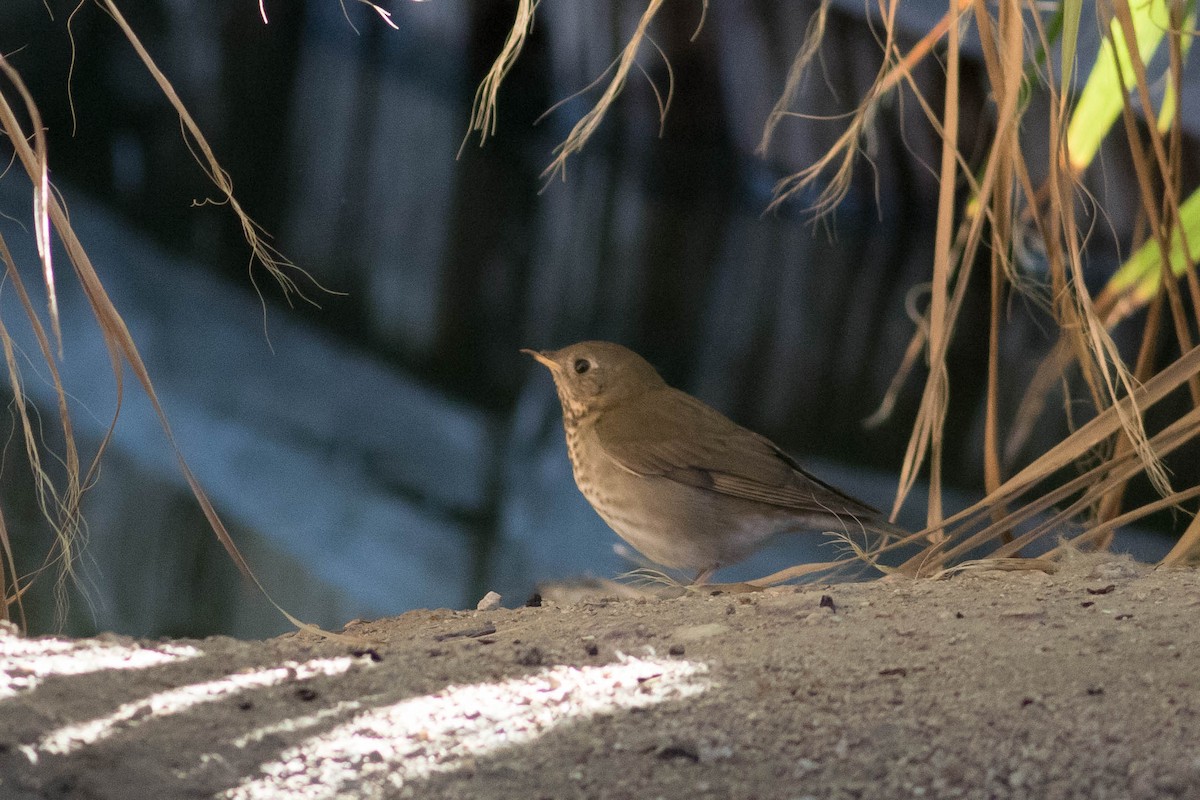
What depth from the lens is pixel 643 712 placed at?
1.22 metres

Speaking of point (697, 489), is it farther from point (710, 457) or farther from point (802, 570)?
point (802, 570)

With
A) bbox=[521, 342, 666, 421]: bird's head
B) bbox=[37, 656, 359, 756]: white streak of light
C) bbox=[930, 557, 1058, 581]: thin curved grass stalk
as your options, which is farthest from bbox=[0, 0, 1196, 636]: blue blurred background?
bbox=[37, 656, 359, 756]: white streak of light

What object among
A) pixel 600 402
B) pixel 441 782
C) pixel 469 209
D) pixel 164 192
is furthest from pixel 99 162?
pixel 441 782

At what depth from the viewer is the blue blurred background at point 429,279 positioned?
3.06 meters

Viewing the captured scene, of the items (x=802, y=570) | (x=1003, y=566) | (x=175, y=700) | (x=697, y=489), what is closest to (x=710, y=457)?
(x=697, y=489)

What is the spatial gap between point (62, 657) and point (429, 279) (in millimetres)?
2095

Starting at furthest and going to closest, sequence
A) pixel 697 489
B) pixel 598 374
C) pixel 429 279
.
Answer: pixel 429 279 < pixel 598 374 < pixel 697 489

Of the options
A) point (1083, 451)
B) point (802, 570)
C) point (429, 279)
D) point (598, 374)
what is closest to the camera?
point (1083, 451)

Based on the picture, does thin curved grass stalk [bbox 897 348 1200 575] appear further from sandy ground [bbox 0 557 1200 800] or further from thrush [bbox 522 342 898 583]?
thrush [bbox 522 342 898 583]

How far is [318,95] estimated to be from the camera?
10.3ft

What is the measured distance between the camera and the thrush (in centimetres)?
268

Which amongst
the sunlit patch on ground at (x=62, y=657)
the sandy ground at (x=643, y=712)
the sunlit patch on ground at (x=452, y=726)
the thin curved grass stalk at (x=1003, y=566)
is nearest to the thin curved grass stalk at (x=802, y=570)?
the thin curved grass stalk at (x=1003, y=566)

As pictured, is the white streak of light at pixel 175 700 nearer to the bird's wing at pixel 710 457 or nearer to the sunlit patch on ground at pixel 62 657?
the sunlit patch on ground at pixel 62 657

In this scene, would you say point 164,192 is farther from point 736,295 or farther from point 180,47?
point 736,295
